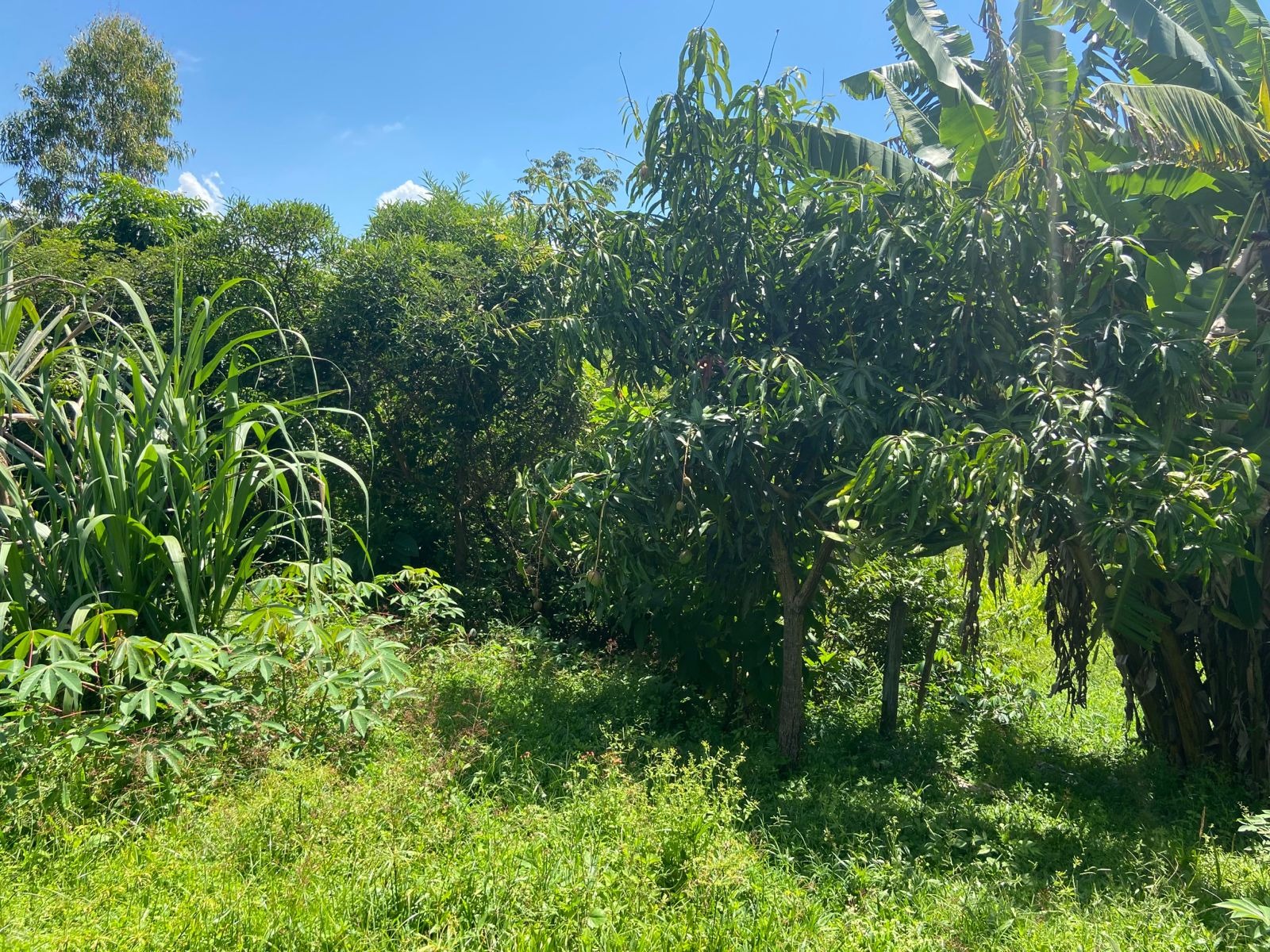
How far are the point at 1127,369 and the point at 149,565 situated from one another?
414 centimetres

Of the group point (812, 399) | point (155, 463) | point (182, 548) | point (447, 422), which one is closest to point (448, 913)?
point (182, 548)

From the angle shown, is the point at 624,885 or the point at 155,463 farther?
the point at 155,463

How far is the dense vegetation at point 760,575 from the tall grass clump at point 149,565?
0.02 m

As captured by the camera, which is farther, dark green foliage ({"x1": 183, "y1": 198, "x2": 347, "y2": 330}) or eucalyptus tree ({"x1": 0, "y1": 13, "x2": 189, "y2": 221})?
eucalyptus tree ({"x1": 0, "y1": 13, "x2": 189, "y2": 221})

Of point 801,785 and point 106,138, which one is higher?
point 106,138

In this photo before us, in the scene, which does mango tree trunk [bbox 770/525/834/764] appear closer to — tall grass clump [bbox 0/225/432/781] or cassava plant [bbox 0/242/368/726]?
tall grass clump [bbox 0/225/432/781]

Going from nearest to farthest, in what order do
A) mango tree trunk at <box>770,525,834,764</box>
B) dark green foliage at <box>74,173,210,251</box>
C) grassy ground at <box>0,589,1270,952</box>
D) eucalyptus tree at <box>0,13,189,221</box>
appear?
grassy ground at <box>0,589,1270,952</box>
mango tree trunk at <box>770,525,834,764</box>
dark green foliage at <box>74,173,210,251</box>
eucalyptus tree at <box>0,13,189,221</box>

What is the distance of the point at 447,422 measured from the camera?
23.5 feet

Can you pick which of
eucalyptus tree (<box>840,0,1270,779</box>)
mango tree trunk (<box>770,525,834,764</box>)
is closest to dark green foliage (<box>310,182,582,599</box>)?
mango tree trunk (<box>770,525,834,764</box>)

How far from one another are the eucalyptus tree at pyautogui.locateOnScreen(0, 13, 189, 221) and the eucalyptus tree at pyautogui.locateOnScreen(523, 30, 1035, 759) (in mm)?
15698

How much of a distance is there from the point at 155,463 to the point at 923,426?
323 cm

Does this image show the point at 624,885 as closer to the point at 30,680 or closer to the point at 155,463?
the point at 30,680

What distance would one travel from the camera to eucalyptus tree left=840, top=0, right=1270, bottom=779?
3.21m

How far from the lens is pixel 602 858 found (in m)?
2.70
